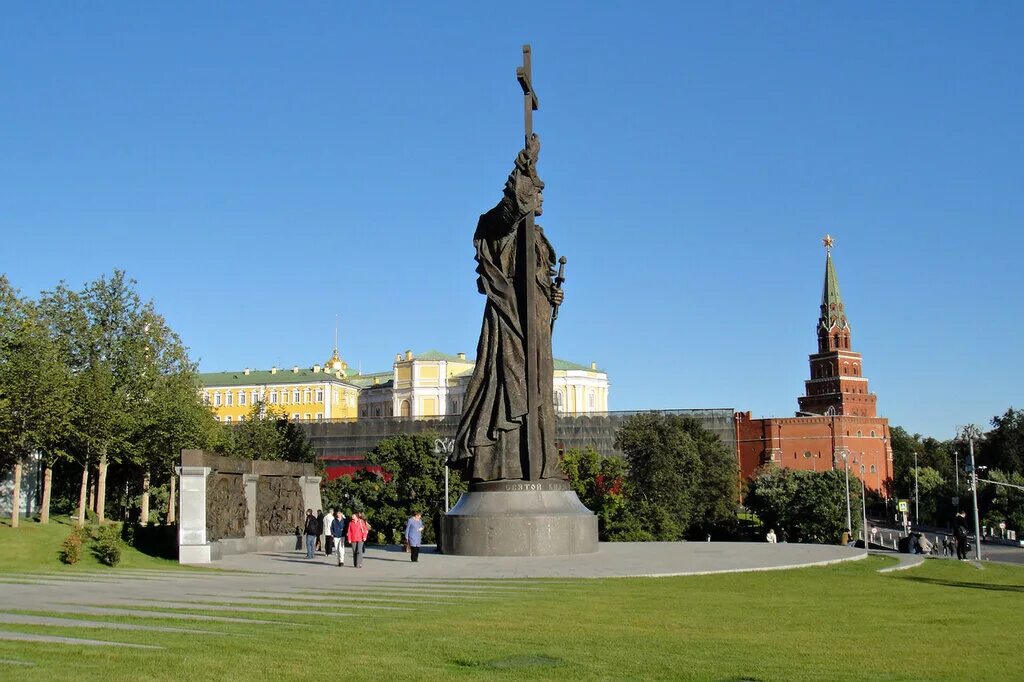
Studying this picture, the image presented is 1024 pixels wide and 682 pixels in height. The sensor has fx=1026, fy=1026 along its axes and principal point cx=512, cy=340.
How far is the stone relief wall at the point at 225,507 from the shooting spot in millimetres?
26578

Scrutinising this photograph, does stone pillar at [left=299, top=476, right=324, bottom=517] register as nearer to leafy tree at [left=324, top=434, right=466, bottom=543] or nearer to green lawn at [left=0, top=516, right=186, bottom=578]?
green lawn at [left=0, top=516, right=186, bottom=578]

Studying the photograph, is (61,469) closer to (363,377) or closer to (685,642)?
(685,642)

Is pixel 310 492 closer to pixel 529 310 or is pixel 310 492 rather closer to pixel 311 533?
pixel 311 533

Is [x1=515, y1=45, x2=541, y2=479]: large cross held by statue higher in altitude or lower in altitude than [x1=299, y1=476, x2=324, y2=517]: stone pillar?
higher

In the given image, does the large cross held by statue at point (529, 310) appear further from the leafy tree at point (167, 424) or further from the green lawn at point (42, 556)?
the leafy tree at point (167, 424)

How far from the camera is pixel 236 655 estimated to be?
10562 millimetres

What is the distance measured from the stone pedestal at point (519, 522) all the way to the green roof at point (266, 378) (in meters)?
124

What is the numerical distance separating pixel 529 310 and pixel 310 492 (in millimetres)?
12264

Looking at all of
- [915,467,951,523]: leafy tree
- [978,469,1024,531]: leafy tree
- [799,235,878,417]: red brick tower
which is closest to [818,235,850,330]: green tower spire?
[799,235,878,417]: red brick tower

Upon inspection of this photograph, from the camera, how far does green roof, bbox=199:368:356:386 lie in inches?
5743

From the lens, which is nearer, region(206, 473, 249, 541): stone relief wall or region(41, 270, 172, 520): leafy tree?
region(206, 473, 249, 541): stone relief wall

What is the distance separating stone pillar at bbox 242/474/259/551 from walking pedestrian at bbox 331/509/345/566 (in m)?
5.09

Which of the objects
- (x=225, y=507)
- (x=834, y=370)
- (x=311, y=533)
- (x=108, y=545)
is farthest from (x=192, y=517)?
(x=834, y=370)

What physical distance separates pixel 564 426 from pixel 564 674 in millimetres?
78603
